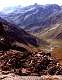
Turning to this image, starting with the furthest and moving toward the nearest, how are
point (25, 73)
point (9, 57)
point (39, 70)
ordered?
point (9, 57), point (39, 70), point (25, 73)

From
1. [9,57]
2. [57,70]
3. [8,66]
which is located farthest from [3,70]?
[57,70]

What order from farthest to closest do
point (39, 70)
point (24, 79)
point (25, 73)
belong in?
1. point (39, 70)
2. point (25, 73)
3. point (24, 79)

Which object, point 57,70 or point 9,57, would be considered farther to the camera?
point 9,57

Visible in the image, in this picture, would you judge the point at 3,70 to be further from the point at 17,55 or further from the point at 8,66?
the point at 17,55

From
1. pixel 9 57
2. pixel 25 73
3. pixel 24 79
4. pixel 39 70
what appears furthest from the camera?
pixel 9 57

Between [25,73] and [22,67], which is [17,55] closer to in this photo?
[22,67]

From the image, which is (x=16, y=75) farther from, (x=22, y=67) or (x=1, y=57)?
(x=1, y=57)

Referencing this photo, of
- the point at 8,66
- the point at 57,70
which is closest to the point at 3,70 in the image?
the point at 8,66

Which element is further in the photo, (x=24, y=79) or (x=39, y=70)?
(x=39, y=70)
